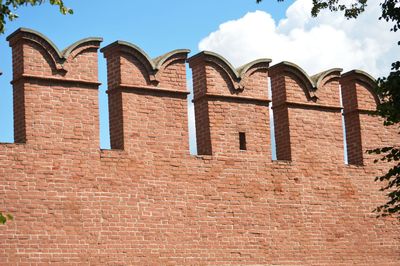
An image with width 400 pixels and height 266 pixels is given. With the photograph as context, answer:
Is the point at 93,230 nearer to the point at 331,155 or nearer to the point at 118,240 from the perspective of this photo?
the point at 118,240

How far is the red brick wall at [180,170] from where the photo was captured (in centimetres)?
1455

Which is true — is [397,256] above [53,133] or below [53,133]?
below

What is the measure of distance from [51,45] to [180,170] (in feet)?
9.48

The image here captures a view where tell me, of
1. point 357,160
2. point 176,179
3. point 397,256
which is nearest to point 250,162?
point 176,179

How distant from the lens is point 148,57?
1588cm

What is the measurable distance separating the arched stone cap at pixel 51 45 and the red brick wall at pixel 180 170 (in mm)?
32

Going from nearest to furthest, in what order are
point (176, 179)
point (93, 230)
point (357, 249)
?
point (93, 230)
point (176, 179)
point (357, 249)

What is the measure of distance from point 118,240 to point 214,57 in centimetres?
370

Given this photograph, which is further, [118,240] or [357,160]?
[357,160]

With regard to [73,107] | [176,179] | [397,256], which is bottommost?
[397,256]

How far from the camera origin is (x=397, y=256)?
18.3 m

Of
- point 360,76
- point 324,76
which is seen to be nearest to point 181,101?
point 324,76

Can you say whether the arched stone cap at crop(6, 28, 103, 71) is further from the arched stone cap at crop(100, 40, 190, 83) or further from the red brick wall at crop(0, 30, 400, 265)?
the arched stone cap at crop(100, 40, 190, 83)

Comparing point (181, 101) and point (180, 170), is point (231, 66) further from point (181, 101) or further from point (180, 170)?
point (180, 170)
